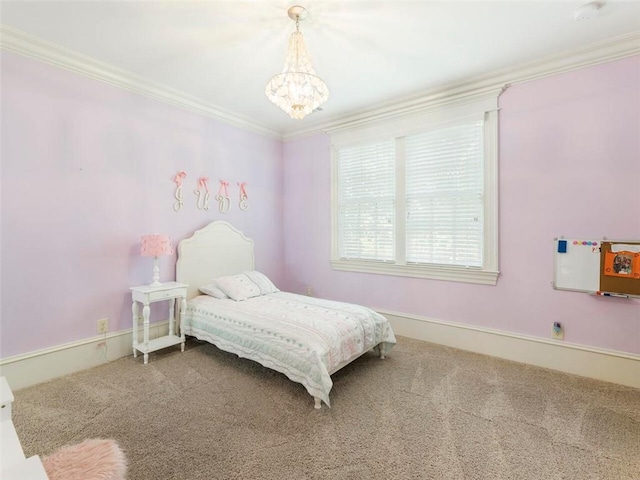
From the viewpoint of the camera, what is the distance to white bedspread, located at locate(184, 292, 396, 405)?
2.20 meters

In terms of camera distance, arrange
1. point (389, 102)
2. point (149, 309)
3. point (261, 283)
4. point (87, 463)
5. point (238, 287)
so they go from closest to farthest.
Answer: point (87, 463) < point (149, 309) < point (238, 287) < point (389, 102) < point (261, 283)

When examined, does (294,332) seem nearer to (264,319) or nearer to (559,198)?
(264,319)

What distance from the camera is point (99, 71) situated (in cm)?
273

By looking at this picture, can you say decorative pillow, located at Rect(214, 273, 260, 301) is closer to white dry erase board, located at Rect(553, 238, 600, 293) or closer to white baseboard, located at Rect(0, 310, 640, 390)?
white baseboard, located at Rect(0, 310, 640, 390)

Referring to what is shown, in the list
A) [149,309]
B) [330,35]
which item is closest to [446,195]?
[330,35]

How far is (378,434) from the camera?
1838 millimetres

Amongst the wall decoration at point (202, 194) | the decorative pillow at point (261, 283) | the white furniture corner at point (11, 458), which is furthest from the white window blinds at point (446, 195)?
the white furniture corner at point (11, 458)

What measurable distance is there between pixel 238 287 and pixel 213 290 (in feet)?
0.94

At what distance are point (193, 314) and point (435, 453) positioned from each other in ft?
7.85

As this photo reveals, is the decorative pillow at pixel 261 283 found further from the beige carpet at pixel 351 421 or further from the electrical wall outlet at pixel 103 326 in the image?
the electrical wall outlet at pixel 103 326

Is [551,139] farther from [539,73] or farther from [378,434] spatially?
[378,434]

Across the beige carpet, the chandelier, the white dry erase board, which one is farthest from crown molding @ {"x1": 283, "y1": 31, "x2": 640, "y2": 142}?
the beige carpet

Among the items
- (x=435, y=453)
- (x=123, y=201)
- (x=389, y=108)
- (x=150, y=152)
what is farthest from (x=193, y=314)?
(x=389, y=108)

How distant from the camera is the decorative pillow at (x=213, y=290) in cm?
331
